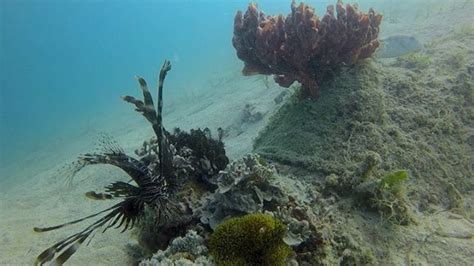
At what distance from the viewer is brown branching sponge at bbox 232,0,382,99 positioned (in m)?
4.28

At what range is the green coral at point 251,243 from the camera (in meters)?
2.29

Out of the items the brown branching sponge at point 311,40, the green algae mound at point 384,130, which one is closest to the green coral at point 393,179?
the green algae mound at point 384,130

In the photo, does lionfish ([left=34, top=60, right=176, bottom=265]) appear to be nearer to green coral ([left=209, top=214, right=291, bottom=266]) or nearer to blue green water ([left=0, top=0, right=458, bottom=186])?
green coral ([left=209, top=214, right=291, bottom=266])

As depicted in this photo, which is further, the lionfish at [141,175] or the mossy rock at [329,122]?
the mossy rock at [329,122]

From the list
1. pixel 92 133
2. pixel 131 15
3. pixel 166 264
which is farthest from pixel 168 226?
pixel 131 15

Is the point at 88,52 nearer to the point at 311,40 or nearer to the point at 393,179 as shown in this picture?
the point at 311,40

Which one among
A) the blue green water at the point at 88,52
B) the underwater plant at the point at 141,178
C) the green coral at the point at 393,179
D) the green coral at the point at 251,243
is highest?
the blue green water at the point at 88,52

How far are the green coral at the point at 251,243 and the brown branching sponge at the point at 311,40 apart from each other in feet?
8.23

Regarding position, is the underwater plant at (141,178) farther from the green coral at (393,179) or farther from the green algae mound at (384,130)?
the green coral at (393,179)

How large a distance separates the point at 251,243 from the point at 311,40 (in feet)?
9.03

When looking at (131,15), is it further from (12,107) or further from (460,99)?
(460,99)

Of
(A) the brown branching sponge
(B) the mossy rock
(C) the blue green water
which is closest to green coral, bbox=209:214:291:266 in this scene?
(B) the mossy rock

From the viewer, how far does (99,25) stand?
133 m

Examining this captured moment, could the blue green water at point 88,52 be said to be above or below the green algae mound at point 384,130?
above
